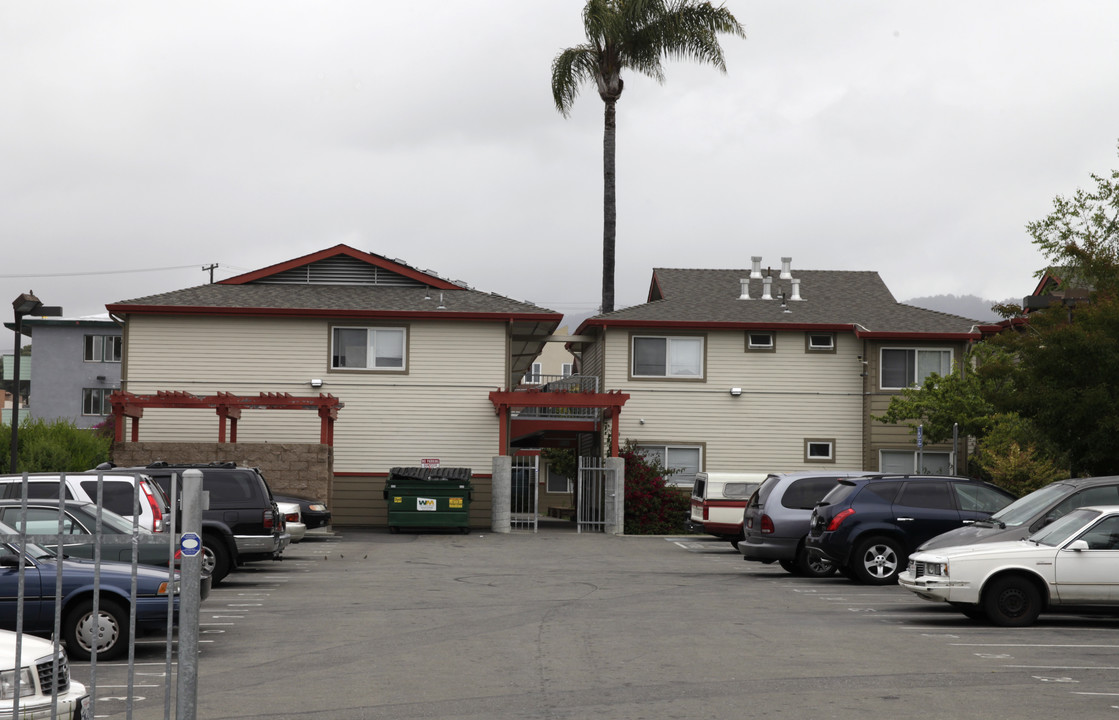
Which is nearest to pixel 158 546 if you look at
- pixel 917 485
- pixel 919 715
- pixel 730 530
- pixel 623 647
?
pixel 623 647

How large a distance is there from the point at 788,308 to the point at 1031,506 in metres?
23.5

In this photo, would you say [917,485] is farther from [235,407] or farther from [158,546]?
[235,407]

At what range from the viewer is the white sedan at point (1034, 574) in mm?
14562

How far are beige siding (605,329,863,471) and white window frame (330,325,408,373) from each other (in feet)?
19.4

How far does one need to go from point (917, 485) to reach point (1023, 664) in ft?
25.3

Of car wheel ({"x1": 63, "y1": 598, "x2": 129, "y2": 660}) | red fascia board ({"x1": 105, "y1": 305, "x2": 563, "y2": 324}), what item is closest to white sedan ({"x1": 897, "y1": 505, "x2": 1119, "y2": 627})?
car wheel ({"x1": 63, "y1": 598, "x2": 129, "y2": 660})

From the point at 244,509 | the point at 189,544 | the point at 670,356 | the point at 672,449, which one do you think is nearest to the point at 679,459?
the point at 672,449

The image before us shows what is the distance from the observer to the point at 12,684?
771cm

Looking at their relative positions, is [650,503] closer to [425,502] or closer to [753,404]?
[753,404]

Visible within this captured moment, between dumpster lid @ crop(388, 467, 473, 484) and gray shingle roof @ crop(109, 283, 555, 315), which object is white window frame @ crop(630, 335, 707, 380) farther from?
dumpster lid @ crop(388, 467, 473, 484)

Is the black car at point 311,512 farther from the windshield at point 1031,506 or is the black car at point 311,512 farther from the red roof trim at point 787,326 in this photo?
the windshield at point 1031,506

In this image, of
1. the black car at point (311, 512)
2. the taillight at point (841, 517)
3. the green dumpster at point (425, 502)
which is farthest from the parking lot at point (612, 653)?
the green dumpster at point (425, 502)

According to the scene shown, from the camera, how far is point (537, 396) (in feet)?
112

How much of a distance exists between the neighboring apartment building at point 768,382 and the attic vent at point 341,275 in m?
6.03
